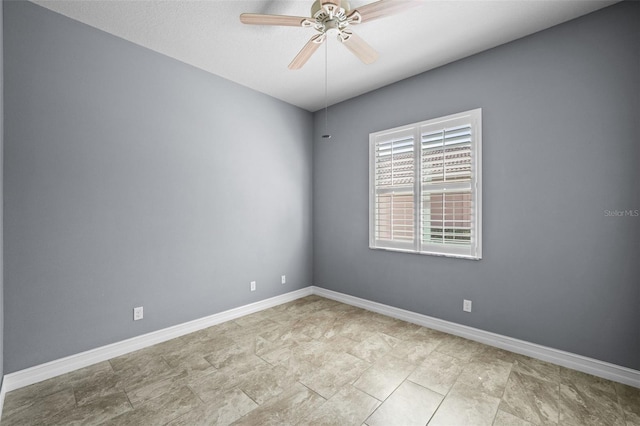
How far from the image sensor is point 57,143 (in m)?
2.20

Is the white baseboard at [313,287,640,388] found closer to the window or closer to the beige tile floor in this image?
the beige tile floor

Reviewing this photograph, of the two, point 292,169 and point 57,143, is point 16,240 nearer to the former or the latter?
point 57,143

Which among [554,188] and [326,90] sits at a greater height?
[326,90]

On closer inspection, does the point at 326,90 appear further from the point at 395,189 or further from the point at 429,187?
the point at 429,187

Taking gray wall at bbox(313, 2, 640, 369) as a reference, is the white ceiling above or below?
above

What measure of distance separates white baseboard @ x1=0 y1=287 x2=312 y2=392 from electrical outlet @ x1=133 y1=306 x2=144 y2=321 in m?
0.18

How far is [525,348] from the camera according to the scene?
8.07 ft

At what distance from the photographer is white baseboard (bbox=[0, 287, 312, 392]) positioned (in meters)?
2.04

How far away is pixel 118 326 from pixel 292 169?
2.73 metres

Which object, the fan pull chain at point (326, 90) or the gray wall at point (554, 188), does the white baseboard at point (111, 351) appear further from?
the fan pull chain at point (326, 90)

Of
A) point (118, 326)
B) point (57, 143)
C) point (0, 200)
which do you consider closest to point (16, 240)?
point (0, 200)

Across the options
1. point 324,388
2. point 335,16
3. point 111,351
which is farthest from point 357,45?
point 111,351

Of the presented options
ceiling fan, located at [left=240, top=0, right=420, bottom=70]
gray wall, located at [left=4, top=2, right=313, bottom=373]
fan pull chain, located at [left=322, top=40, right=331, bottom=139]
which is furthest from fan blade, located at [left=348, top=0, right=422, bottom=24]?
gray wall, located at [left=4, top=2, right=313, bottom=373]

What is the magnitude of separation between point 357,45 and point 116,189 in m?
2.43
